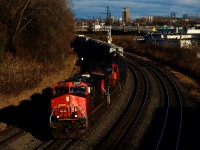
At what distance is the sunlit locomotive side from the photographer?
59.7 feet

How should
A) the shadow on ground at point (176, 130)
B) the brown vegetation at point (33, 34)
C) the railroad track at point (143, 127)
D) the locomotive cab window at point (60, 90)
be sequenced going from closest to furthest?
1. the railroad track at point (143, 127)
2. the shadow on ground at point (176, 130)
3. the locomotive cab window at point (60, 90)
4. the brown vegetation at point (33, 34)

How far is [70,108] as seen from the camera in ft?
60.7

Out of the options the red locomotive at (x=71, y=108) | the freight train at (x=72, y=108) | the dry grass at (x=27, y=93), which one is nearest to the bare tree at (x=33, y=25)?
the dry grass at (x=27, y=93)

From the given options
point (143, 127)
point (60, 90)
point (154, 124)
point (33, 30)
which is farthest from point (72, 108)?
point (33, 30)

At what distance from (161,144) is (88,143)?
3640 millimetres

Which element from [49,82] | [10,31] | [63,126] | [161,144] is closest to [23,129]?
[63,126]

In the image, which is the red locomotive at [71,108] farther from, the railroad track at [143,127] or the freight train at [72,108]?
the railroad track at [143,127]

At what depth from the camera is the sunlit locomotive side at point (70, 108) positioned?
59.7ft

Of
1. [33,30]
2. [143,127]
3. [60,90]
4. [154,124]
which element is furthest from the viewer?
[33,30]

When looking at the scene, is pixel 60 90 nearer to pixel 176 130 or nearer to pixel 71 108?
pixel 71 108

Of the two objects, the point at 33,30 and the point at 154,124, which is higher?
the point at 33,30

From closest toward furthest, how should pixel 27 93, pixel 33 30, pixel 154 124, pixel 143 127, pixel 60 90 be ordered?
pixel 60 90, pixel 143 127, pixel 154 124, pixel 27 93, pixel 33 30

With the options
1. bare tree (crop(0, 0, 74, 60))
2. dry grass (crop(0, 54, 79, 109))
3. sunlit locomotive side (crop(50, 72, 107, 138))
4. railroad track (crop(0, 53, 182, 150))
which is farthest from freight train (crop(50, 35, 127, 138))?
bare tree (crop(0, 0, 74, 60))

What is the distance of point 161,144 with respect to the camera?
17.9m
